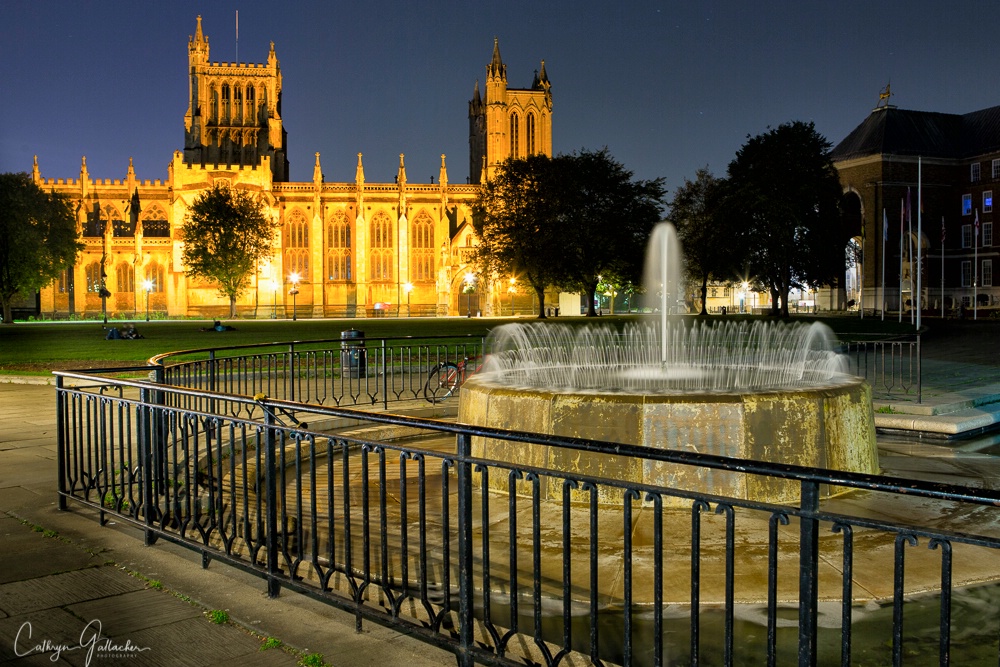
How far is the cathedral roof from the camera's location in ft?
220

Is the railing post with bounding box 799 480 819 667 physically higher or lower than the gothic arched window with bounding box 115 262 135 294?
lower

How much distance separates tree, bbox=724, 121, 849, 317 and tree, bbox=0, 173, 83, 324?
4816cm

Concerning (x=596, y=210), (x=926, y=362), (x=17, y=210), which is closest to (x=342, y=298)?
(x=17, y=210)

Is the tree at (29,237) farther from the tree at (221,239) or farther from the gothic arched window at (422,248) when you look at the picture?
the gothic arched window at (422,248)

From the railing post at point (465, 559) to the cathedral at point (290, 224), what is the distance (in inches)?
3123

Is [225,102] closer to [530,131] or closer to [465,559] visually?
[530,131]

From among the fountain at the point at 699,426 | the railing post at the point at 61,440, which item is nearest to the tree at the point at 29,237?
the railing post at the point at 61,440

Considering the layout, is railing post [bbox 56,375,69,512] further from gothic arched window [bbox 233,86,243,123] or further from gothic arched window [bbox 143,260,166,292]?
gothic arched window [bbox 233,86,243,123]

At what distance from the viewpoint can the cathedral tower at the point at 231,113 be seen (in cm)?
9350

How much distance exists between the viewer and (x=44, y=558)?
17.6 ft

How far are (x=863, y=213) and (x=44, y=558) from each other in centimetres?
7146

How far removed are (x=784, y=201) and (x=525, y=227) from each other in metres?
15.9
